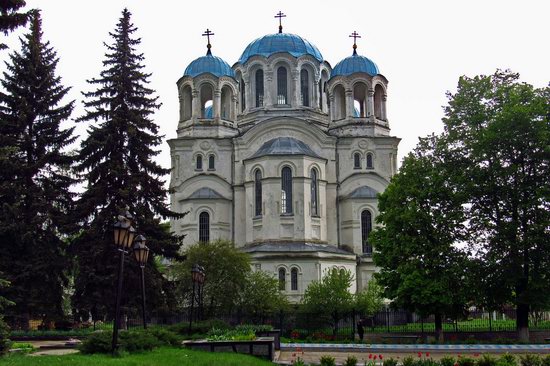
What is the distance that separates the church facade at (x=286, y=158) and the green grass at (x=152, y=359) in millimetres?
22942

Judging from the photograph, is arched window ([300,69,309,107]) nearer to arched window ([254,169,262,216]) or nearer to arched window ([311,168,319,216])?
arched window ([311,168,319,216])

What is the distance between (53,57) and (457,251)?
65.1 feet

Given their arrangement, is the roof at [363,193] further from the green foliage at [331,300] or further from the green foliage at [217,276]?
the green foliage at [217,276]

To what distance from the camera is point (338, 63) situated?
1917 inches

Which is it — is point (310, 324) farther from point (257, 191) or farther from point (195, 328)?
point (257, 191)

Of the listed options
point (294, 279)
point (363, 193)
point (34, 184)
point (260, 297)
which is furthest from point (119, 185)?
point (363, 193)

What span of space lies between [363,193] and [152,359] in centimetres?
3099

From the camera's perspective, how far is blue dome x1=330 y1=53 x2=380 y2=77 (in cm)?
4756

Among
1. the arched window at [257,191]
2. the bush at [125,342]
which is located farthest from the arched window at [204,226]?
the bush at [125,342]

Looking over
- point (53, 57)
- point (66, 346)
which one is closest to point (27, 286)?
point (66, 346)

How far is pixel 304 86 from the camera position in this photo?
159 feet

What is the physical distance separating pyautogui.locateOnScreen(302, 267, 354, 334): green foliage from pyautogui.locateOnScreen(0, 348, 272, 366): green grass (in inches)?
678

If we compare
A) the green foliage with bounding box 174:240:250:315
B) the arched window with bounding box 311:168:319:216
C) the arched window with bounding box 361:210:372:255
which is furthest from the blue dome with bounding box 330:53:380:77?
the green foliage with bounding box 174:240:250:315

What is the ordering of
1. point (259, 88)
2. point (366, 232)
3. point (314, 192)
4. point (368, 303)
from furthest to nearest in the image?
point (259, 88) < point (366, 232) < point (314, 192) < point (368, 303)
